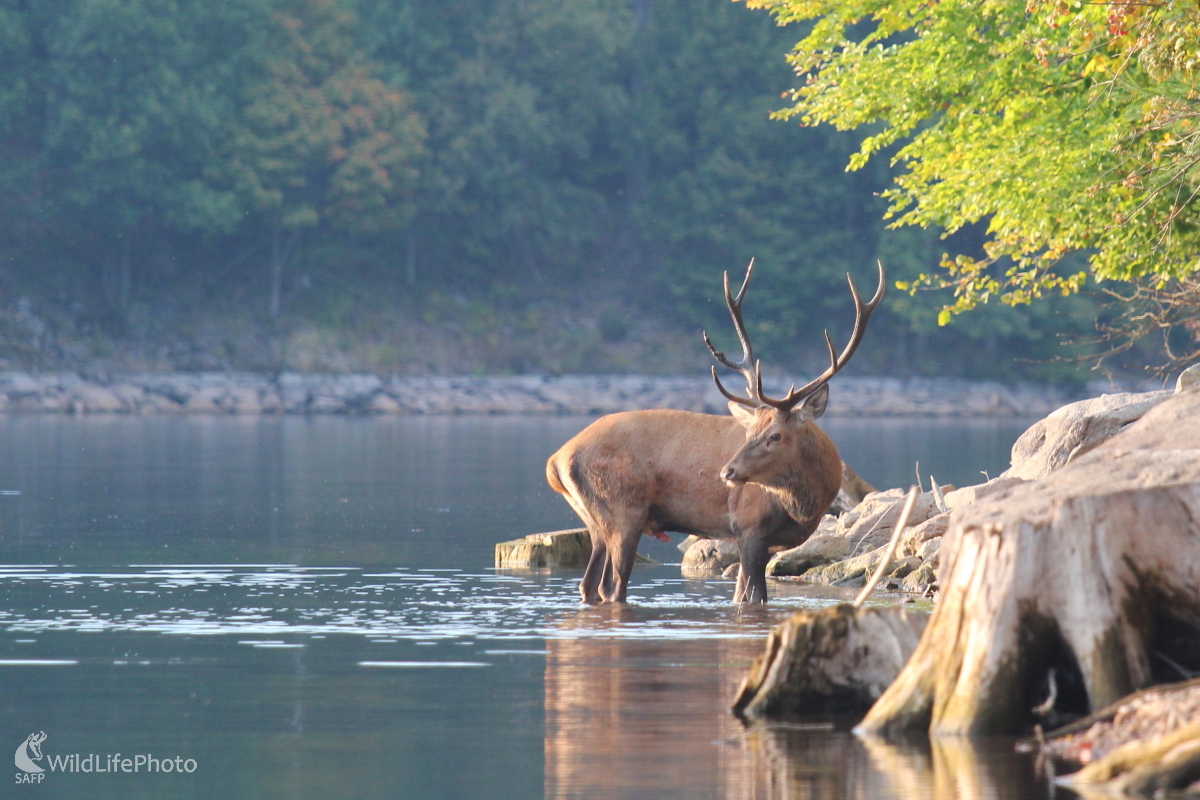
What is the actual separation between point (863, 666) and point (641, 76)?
65134 mm

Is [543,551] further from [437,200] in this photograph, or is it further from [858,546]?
[437,200]

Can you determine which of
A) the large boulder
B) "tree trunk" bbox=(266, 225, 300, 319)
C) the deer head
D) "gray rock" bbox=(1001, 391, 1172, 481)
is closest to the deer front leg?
the deer head

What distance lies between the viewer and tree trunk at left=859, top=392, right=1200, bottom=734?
7656 mm

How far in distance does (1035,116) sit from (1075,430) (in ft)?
11.2

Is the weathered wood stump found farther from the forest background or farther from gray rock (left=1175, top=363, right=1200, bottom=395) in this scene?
the forest background

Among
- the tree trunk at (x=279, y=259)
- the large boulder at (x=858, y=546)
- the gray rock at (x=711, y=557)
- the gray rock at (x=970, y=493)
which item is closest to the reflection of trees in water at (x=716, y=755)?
the gray rock at (x=970, y=493)

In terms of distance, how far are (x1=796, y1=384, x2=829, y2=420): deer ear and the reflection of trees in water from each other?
3.76 metres

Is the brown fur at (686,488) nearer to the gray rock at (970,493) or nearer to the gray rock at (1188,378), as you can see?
the gray rock at (970,493)

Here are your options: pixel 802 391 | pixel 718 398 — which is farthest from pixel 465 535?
pixel 718 398

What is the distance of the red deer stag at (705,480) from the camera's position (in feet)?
44.0

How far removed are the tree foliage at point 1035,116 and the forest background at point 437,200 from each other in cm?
4316

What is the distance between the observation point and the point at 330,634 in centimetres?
1175

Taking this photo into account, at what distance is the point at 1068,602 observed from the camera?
A: 25.2ft

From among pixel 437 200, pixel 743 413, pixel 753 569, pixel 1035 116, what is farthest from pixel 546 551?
pixel 437 200
